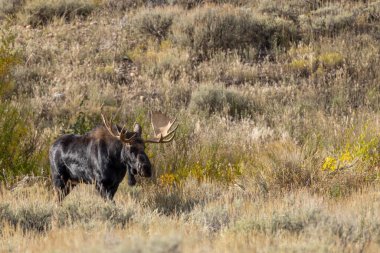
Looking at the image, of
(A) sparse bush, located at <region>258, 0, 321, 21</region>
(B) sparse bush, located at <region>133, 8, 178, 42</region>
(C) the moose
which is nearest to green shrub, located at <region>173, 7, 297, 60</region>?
(B) sparse bush, located at <region>133, 8, 178, 42</region>

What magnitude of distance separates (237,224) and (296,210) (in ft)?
2.09

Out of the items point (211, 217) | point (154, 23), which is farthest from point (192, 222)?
point (154, 23)

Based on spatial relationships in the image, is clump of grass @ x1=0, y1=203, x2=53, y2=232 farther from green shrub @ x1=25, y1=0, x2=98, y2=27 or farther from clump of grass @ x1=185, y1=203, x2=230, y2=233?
green shrub @ x1=25, y1=0, x2=98, y2=27

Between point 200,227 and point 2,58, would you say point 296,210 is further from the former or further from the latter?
point 2,58

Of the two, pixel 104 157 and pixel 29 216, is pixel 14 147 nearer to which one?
pixel 104 157

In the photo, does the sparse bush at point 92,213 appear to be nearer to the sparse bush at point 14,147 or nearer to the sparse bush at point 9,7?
the sparse bush at point 14,147

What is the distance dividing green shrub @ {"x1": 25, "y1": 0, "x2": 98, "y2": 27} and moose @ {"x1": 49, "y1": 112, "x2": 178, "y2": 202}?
13466 millimetres

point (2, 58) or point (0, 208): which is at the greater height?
point (2, 58)

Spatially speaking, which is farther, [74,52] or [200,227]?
[74,52]

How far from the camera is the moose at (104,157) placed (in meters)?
7.77

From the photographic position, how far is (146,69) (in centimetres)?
1750

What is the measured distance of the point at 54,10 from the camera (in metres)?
22.0

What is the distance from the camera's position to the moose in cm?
777

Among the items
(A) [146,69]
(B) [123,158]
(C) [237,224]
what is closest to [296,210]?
(C) [237,224]
